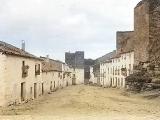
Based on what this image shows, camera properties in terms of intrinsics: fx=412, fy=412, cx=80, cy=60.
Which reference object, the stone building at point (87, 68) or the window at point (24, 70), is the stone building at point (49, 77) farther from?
the stone building at point (87, 68)

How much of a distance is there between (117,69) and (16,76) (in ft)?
121

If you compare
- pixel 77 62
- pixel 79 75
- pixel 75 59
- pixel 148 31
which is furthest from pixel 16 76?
pixel 75 59

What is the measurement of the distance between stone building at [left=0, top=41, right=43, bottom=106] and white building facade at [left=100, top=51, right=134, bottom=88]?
63.5ft

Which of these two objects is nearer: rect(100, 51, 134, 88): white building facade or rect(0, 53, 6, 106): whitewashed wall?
rect(0, 53, 6, 106): whitewashed wall

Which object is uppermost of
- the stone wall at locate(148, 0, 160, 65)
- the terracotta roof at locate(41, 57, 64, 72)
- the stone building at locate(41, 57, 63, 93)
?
the stone wall at locate(148, 0, 160, 65)

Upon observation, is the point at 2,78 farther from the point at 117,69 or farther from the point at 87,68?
the point at 87,68

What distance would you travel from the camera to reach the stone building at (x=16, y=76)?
25953mm

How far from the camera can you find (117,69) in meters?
64.2

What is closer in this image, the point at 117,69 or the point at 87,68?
the point at 117,69

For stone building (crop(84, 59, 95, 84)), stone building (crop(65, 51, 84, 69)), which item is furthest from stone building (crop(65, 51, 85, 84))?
stone building (crop(84, 59, 95, 84))

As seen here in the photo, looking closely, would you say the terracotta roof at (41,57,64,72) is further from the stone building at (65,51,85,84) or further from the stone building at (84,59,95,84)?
the stone building at (84,59,95,84)

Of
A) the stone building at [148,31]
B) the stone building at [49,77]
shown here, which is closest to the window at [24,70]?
the stone building at [148,31]

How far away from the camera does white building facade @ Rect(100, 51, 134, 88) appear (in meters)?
54.2

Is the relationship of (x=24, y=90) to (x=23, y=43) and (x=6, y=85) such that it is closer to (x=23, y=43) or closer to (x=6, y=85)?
(x=6, y=85)
